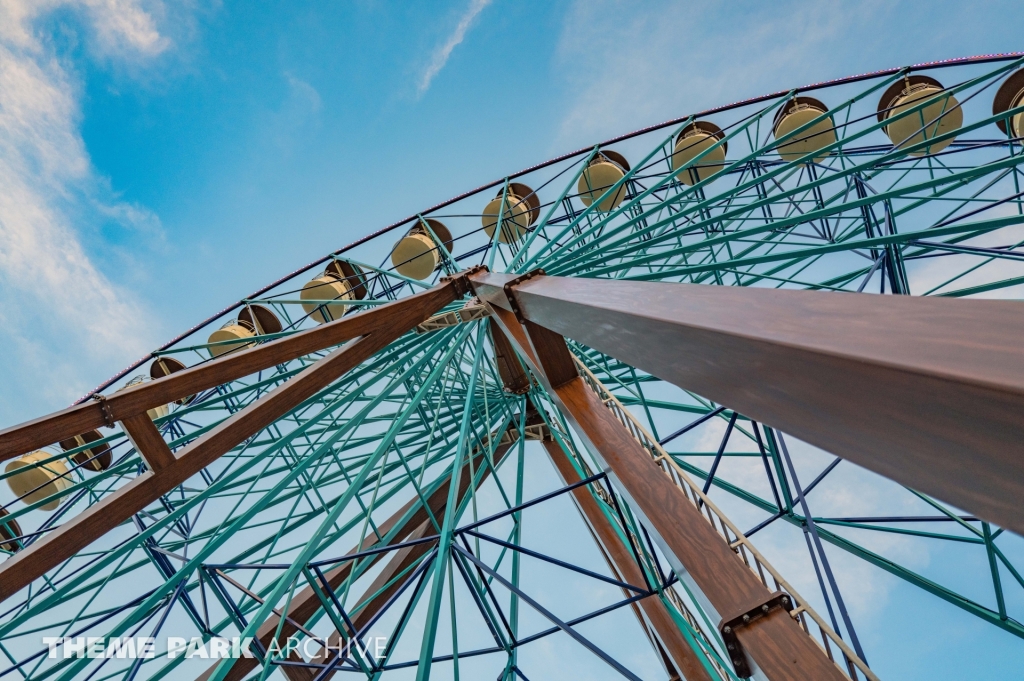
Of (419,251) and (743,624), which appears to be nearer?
(743,624)

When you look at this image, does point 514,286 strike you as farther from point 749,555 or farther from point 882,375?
point 882,375

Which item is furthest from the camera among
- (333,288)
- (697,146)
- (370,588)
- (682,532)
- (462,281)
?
(333,288)

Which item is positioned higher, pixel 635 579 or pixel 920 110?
pixel 920 110

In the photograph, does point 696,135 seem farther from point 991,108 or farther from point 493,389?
point 493,389

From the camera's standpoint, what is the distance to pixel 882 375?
1436 millimetres

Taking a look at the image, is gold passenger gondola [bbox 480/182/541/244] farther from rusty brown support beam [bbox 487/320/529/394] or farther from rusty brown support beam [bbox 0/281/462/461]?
rusty brown support beam [bbox 0/281/462/461]

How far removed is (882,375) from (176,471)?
577 cm

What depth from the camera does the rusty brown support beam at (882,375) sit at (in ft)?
4.07

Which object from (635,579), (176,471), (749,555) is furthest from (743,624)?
(635,579)

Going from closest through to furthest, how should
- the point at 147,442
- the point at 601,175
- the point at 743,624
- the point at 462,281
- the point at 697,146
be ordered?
the point at 743,624
the point at 147,442
the point at 462,281
the point at 697,146
the point at 601,175

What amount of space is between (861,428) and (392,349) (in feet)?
32.5

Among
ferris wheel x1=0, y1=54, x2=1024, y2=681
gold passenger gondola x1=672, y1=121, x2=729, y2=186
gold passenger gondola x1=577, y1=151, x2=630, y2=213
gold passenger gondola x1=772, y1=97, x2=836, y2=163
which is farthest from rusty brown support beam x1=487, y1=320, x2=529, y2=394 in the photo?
gold passenger gondola x1=772, y1=97, x2=836, y2=163

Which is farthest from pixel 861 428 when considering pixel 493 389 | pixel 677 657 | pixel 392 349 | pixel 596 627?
pixel 596 627

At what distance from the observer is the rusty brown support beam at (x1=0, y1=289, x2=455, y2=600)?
5074 mm
